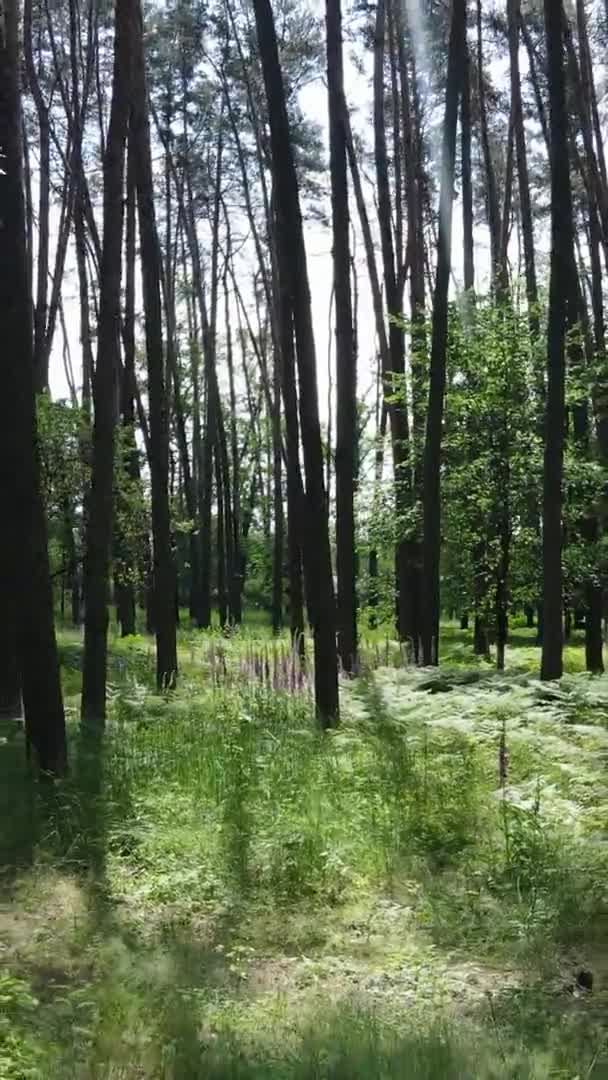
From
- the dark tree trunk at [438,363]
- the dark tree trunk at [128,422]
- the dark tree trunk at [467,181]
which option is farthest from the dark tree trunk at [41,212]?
the dark tree trunk at [467,181]

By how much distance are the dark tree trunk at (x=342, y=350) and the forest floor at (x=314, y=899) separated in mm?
4107

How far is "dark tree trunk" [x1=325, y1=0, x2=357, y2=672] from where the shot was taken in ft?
32.9

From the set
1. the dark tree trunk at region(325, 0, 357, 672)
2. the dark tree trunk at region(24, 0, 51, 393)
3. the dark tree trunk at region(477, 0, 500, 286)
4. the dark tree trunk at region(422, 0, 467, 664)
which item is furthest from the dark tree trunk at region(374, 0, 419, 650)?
the dark tree trunk at region(24, 0, 51, 393)

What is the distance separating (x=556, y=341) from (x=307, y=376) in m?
3.66

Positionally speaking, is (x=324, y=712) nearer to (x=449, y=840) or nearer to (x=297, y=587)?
(x=449, y=840)

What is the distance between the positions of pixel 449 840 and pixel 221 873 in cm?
117

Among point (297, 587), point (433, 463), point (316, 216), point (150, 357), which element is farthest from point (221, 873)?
point (316, 216)

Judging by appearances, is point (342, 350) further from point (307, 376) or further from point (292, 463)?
point (307, 376)

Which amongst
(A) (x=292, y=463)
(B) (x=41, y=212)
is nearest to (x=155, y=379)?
(A) (x=292, y=463)

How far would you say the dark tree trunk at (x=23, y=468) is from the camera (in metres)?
6.15

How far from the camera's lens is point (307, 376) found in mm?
7711

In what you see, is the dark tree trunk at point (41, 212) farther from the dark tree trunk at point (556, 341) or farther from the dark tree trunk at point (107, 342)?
the dark tree trunk at point (556, 341)

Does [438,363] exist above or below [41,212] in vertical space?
below

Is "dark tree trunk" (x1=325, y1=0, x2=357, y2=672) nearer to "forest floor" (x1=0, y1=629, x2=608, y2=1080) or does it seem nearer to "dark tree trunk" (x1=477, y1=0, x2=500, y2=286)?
"forest floor" (x1=0, y1=629, x2=608, y2=1080)
